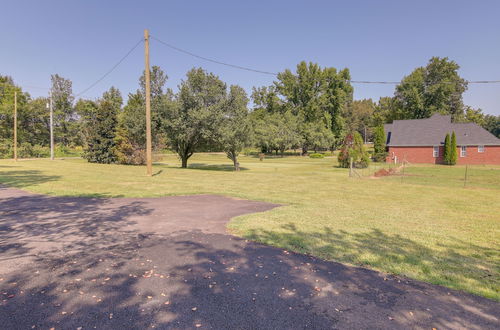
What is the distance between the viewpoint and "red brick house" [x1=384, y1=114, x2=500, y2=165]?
123 feet

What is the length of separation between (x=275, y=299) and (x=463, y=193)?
45.8ft

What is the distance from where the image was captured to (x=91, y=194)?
11273 millimetres

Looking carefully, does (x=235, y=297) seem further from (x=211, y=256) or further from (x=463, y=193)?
(x=463, y=193)

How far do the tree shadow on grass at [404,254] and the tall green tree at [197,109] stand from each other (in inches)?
762

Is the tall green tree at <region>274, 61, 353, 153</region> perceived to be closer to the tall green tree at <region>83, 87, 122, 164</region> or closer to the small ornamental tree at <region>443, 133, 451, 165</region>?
the small ornamental tree at <region>443, 133, 451, 165</region>

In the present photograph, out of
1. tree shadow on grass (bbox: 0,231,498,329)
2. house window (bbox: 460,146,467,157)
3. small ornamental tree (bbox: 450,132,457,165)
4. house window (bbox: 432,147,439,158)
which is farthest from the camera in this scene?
house window (bbox: 432,147,439,158)

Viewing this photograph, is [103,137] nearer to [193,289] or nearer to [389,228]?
[389,228]

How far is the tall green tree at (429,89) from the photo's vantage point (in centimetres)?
6068

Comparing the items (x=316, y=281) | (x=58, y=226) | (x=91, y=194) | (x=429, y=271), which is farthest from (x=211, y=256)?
(x=91, y=194)

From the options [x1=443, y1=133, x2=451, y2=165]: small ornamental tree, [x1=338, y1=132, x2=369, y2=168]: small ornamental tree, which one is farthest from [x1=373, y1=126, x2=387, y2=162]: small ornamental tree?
[x1=338, y1=132, x2=369, y2=168]: small ornamental tree

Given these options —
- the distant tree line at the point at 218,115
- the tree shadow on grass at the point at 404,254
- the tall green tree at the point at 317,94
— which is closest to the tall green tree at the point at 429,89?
the distant tree line at the point at 218,115

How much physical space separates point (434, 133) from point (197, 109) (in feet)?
117

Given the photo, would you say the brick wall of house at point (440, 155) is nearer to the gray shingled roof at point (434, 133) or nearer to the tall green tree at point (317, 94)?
the gray shingled roof at point (434, 133)

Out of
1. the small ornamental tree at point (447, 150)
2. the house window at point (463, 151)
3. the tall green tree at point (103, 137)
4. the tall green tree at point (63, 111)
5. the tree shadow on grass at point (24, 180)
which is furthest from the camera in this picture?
the tall green tree at point (63, 111)
